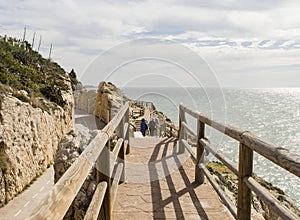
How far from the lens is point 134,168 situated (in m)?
5.22

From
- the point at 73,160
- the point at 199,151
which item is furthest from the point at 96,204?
the point at 199,151

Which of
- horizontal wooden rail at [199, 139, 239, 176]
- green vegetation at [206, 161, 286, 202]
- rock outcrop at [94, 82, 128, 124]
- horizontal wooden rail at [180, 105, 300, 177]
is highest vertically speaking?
rock outcrop at [94, 82, 128, 124]

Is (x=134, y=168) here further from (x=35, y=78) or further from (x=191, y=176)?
(x=35, y=78)

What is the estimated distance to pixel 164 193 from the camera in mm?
4156

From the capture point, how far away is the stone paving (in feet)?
11.6

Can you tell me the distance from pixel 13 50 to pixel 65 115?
1114 cm

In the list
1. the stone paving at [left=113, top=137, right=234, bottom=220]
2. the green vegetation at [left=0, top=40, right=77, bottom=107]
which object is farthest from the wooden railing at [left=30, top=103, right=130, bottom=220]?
the green vegetation at [left=0, top=40, right=77, bottom=107]

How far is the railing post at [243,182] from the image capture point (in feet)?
8.32

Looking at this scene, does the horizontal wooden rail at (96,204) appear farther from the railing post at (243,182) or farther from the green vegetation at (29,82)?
the green vegetation at (29,82)

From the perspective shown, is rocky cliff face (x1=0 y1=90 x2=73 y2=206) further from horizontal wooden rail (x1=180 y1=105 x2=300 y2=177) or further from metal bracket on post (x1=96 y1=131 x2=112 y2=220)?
horizontal wooden rail (x1=180 y1=105 x2=300 y2=177)

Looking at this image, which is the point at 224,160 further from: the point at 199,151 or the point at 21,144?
the point at 21,144

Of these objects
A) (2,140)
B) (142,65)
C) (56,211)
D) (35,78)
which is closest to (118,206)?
(56,211)

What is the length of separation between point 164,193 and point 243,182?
5.73 ft

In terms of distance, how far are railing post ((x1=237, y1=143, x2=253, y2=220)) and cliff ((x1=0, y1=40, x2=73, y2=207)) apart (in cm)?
1243
